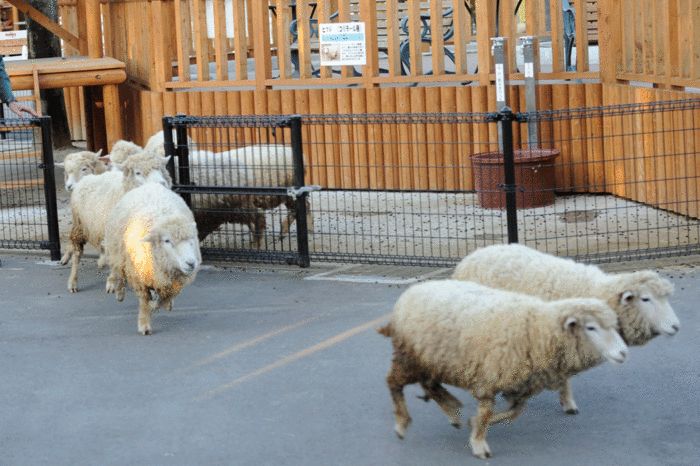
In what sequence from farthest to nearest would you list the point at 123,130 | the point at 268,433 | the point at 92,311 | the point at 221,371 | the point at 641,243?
the point at 123,130 → the point at 641,243 → the point at 92,311 → the point at 221,371 → the point at 268,433

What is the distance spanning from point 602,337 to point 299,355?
244 centimetres

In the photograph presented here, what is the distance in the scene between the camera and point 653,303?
4.57m

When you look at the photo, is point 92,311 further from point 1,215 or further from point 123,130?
point 123,130

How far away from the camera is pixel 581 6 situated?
10734 millimetres

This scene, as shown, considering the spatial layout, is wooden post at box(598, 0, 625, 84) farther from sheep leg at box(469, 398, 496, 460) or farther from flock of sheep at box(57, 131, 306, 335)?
sheep leg at box(469, 398, 496, 460)

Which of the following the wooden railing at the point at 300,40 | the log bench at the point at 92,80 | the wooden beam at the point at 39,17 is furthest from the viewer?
the wooden beam at the point at 39,17

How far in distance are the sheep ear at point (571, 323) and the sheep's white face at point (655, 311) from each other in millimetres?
506

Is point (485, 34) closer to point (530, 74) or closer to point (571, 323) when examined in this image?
point (530, 74)

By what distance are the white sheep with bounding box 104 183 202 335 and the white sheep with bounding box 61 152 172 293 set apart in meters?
0.74

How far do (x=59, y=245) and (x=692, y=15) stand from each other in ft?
21.1

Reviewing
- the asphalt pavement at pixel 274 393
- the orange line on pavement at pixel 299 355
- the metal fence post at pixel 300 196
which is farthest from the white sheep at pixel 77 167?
the orange line on pavement at pixel 299 355

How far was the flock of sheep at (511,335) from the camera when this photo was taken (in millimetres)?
4258

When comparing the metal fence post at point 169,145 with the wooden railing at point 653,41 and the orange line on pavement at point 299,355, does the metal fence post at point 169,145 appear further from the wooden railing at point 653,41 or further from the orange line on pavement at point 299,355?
the wooden railing at point 653,41

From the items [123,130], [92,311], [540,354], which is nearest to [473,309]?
[540,354]
